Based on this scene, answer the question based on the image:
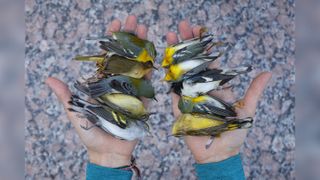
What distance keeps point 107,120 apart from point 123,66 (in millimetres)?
137

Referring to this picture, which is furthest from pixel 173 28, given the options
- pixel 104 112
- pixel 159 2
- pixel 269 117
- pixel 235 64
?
pixel 104 112

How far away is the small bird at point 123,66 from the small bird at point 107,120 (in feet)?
0.32

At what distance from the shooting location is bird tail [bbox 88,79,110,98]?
1191mm

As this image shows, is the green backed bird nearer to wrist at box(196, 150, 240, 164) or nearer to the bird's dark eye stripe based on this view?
the bird's dark eye stripe

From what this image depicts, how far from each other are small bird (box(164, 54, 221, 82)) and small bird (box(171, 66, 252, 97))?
0.01m

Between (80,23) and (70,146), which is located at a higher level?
(80,23)

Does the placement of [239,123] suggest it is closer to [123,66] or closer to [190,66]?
Result: [190,66]

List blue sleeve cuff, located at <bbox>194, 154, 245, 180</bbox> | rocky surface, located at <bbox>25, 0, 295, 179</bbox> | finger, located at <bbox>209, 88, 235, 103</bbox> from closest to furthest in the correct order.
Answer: blue sleeve cuff, located at <bbox>194, 154, 245, 180</bbox> → finger, located at <bbox>209, 88, 235, 103</bbox> → rocky surface, located at <bbox>25, 0, 295, 179</bbox>

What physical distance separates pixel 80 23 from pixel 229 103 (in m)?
0.56

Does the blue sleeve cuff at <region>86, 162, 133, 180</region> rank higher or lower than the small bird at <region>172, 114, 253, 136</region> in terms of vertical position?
lower

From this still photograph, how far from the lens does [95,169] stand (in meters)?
1.18

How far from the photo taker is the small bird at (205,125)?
117 cm

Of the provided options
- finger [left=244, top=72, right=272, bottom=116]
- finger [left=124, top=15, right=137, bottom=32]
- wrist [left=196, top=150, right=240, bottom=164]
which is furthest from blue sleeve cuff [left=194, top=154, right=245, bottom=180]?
finger [left=124, top=15, right=137, bottom=32]
